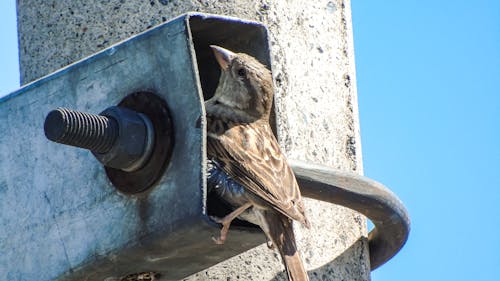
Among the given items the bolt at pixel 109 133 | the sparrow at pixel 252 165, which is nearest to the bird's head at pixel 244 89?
the sparrow at pixel 252 165

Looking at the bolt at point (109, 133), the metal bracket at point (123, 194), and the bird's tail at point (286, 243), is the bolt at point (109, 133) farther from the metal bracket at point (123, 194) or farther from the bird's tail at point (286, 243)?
the bird's tail at point (286, 243)

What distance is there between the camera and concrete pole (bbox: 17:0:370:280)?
16.0ft

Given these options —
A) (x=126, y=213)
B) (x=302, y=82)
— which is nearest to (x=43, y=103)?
(x=126, y=213)

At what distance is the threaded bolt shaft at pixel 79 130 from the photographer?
157 inches

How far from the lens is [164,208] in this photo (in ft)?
13.4

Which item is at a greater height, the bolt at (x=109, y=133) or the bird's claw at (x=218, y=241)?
the bolt at (x=109, y=133)

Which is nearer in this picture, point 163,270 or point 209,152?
point 163,270

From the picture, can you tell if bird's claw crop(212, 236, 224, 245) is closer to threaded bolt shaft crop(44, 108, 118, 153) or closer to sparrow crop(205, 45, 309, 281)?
sparrow crop(205, 45, 309, 281)

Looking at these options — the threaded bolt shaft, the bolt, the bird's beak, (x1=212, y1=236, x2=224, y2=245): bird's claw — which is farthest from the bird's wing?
the threaded bolt shaft

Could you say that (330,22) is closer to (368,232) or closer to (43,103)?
(368,232)

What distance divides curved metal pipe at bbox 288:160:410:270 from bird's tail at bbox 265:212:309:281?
0.52 ft

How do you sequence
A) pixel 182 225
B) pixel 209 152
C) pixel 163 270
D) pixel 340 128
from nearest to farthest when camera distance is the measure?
pixel 182 225 → pixel 163 270 → pixel 209 152 → pixel 340 128

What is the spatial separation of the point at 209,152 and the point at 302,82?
0.43m

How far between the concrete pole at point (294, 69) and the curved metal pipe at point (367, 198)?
115 mm
